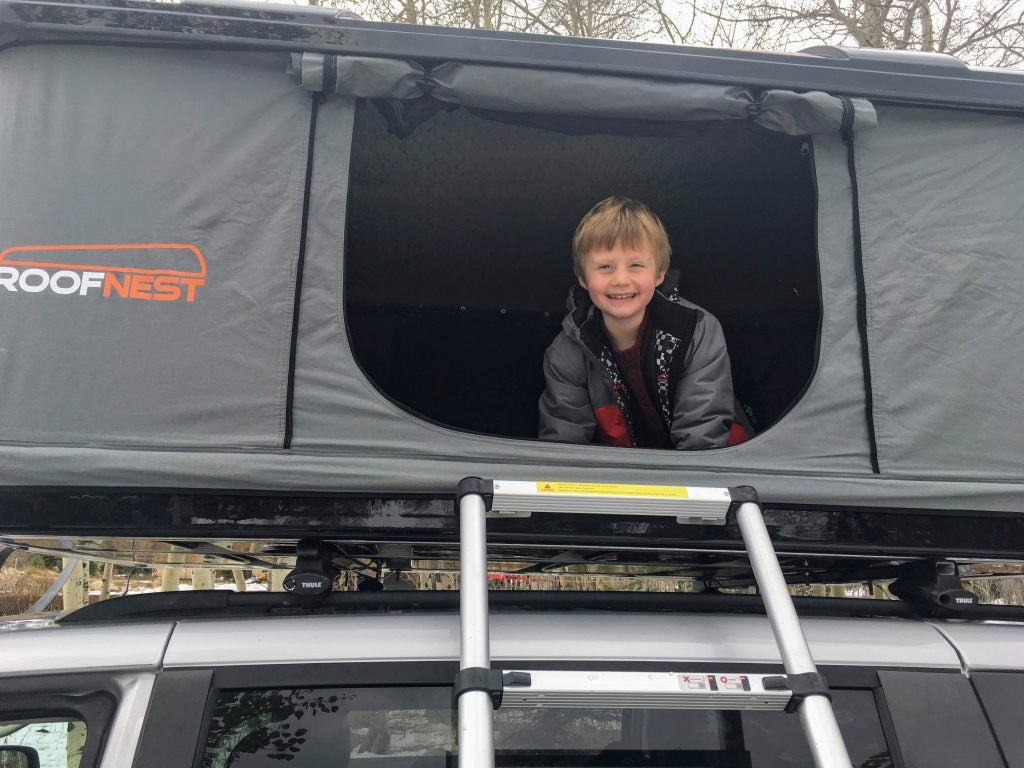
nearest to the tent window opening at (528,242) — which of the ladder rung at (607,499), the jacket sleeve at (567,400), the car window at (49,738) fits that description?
the jacket sleeve at (567,400)

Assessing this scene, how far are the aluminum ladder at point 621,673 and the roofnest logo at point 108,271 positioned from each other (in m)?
0.76

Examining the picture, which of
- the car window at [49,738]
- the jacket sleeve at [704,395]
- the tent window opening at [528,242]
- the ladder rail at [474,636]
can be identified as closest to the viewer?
the ladder rail at [474,636]

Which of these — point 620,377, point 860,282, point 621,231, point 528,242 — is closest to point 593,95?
point 621,231

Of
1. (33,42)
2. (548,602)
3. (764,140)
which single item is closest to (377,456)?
(548,602)

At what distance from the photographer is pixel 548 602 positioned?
68.2 inches

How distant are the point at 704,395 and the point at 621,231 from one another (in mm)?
543

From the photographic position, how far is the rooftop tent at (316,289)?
167 cm

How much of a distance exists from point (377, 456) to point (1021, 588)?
13283 millimetres

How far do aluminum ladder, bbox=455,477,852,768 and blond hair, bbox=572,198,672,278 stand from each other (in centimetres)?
101

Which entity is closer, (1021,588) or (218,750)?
(218,750)

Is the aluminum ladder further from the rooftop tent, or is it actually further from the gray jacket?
the gray jacket

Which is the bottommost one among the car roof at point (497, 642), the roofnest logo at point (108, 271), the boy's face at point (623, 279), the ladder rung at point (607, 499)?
the car roof at point (497, 642)

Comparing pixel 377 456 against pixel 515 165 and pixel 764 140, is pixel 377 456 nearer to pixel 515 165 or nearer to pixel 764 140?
pixel 515 165

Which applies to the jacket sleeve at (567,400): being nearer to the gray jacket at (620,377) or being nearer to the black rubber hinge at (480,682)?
the gray jacket at (620,377)
